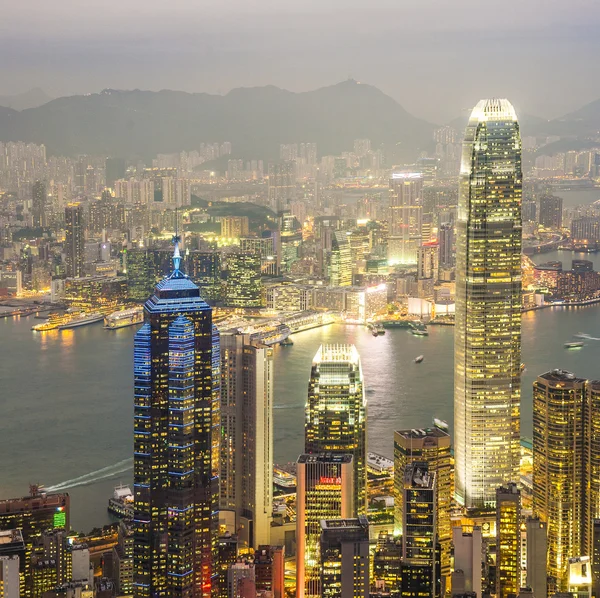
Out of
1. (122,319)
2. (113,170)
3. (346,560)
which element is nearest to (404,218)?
(113,170)

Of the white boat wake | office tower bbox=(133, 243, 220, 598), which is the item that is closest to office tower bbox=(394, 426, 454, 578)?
office tower bbox=(133, 243, 220, 598)

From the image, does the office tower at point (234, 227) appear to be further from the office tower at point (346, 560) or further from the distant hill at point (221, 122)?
the office tower at point (346, 560)

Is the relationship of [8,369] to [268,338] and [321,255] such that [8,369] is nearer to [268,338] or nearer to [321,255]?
[268,338]

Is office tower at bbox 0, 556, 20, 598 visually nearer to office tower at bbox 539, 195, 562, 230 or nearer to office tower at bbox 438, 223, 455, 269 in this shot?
office tower at bbox 438, 223, 455, 269

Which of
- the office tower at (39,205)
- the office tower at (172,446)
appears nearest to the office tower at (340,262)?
the office tower at (39,205)

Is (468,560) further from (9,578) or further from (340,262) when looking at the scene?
(340,262)

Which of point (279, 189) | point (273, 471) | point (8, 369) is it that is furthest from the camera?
point (279, 189)

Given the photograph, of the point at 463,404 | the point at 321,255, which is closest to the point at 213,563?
the point at 463,404
